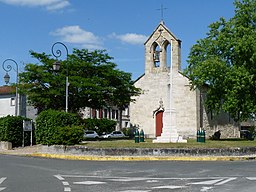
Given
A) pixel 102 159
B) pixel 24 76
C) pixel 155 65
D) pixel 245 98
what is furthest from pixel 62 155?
pixel 155 65

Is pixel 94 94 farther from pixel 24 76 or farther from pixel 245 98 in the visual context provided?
pixel 245 98

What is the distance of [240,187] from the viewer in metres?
10.9

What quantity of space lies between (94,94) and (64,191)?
78.2 feet

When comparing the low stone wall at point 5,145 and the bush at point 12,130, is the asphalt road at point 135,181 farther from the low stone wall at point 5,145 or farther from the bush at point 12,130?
the bush at point 12,130

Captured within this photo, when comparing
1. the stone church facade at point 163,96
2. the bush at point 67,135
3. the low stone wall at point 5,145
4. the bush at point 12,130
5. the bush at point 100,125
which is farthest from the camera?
the bush at point 100,125

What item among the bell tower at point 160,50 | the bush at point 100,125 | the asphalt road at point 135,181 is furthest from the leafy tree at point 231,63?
the bush at point 100,125

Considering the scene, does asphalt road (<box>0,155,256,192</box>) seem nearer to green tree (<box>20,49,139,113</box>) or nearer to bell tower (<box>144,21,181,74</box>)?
green tree (<box>20,49,139,113</box>)

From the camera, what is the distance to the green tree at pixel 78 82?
34062mm

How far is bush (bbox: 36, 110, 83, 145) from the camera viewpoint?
2589 centimetres

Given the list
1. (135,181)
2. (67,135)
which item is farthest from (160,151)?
(135,181)

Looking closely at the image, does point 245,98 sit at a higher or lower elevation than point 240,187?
higher

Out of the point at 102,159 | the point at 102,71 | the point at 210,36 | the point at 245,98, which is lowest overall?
the point at 102,159

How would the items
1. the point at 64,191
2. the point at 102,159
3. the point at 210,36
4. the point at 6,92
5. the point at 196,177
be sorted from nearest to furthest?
the point at 64,191 → the point at 196,177 → the point at 102,159 → the point at 210,36 → the point at 6,92

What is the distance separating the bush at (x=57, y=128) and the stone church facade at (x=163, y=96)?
17626mm
